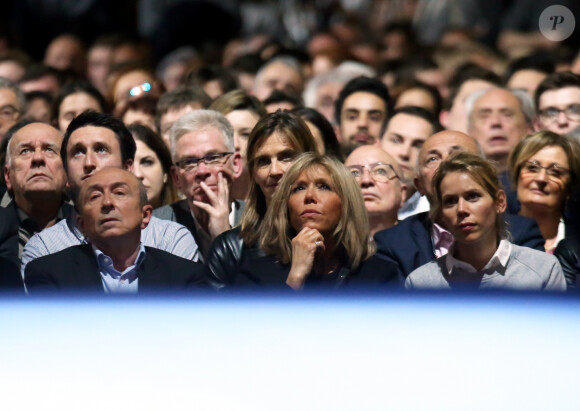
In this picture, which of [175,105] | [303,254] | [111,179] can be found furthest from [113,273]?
[175,105]

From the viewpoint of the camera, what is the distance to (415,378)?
2025 millimetres

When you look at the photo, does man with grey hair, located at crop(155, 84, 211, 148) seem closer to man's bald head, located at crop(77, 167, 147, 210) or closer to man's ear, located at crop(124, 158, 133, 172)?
man's ear, located at crop(124, 158, 133, 172)

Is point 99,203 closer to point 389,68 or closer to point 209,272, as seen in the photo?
point 209,272

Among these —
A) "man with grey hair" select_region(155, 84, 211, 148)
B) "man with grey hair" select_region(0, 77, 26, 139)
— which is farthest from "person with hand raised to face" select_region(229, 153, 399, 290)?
"man with grey hair" select_region(0, 77, 26, 139)

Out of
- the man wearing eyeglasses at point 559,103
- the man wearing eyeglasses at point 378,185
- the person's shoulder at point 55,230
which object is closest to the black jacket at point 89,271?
the person's shoulder at point 55,230

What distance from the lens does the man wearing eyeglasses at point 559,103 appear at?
7555 millimetres

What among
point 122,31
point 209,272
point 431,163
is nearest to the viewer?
point 209,272

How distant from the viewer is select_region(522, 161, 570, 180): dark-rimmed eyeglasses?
232 inches

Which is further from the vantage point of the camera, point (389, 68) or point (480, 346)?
point (389, 68)

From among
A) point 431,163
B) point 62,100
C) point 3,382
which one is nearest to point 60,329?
point 3,382

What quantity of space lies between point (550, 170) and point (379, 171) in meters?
0.84

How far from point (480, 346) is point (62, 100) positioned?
6.51m

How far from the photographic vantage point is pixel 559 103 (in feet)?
25.1

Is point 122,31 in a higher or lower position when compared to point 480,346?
higher
